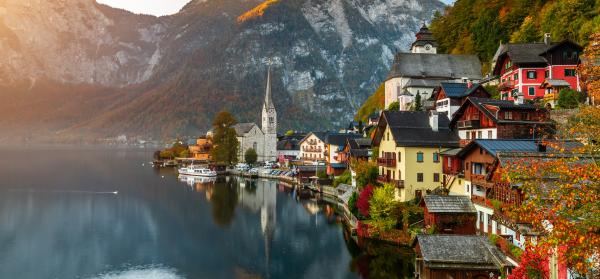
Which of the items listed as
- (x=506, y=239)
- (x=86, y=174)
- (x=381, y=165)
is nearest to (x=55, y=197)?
(x=86, y=174)

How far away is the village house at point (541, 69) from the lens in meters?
51.7

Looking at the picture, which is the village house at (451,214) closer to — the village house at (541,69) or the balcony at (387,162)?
the balcony at (387,162)

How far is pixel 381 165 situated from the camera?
4834 cm

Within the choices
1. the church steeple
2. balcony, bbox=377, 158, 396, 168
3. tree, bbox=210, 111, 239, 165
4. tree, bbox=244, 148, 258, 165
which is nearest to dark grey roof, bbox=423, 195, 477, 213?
balcony, bbox=377, 158, 396, 168

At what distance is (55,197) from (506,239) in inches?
2602

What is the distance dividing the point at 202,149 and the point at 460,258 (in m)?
119

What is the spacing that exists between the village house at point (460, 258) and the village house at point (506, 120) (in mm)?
11302

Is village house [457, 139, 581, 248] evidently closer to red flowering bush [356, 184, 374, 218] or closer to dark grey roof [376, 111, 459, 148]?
dark grey roof [376, 111, 459, 148]

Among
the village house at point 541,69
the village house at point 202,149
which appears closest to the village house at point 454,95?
the village house at point 541,69

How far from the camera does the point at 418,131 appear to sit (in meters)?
44.3

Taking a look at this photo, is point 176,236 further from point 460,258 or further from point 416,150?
point 460,258

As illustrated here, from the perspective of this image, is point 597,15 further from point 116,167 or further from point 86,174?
point 116,167

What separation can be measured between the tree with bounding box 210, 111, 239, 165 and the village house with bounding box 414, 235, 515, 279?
9053cm

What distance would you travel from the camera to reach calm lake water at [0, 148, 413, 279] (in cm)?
3712
